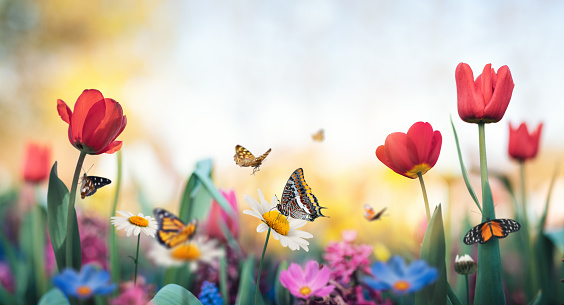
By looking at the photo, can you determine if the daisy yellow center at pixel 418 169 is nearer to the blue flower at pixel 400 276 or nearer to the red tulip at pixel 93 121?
the blue flower at pixel 400 276

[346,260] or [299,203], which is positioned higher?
[299,203]

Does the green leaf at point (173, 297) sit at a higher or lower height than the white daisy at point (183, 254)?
lower

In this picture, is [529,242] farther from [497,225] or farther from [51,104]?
[51,104]

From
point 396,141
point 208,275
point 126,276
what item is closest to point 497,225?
point 396,141

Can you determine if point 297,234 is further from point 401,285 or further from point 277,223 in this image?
point 401,285

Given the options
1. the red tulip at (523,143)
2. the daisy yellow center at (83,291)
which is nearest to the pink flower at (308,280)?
the daisy yellow center at (83,291)

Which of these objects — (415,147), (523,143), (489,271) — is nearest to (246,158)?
(415,147)

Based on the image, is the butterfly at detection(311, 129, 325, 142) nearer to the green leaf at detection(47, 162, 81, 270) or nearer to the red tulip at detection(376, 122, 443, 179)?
the red tulip at detection(376, 122, 443, 179)
